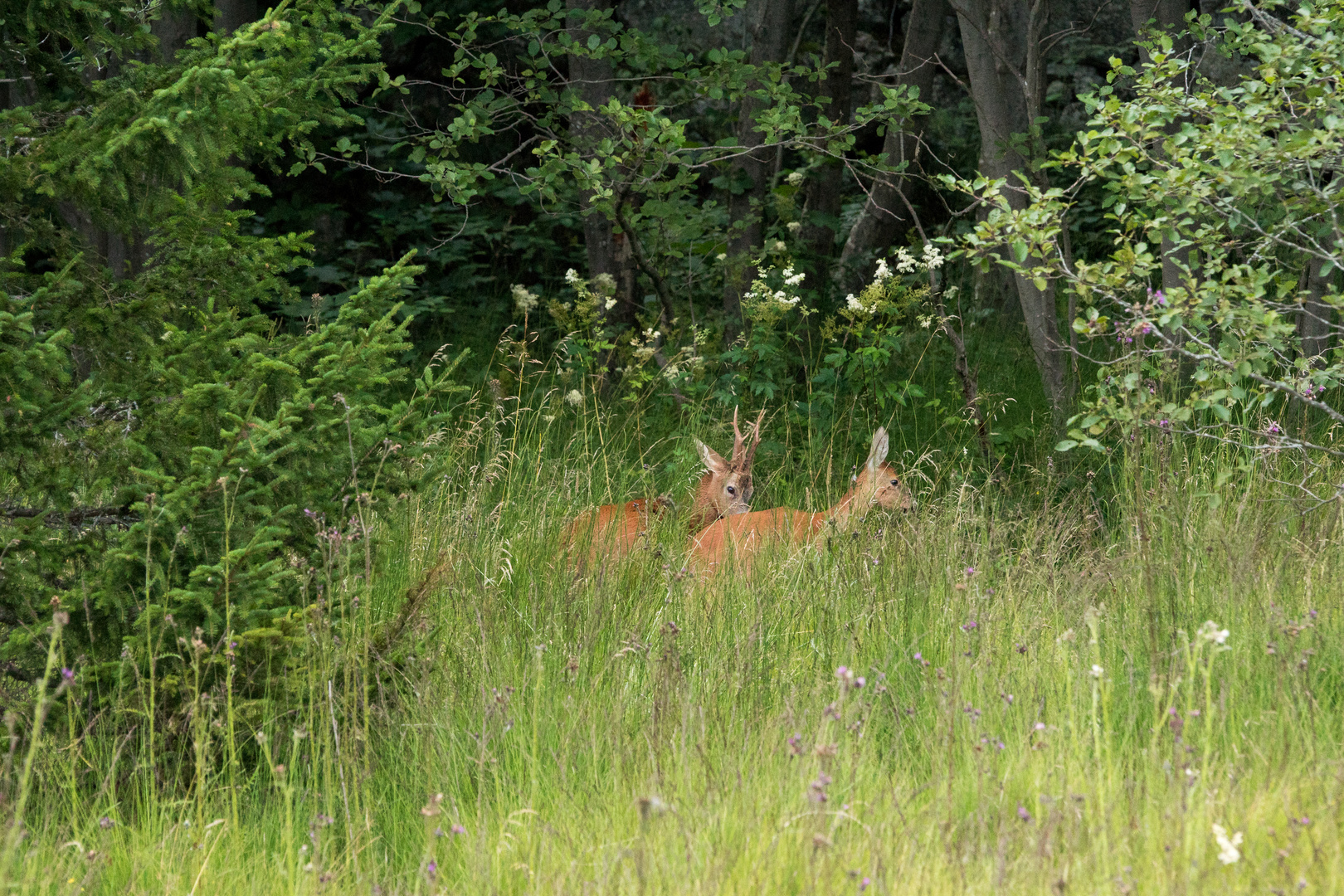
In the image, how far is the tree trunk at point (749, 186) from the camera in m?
7.60

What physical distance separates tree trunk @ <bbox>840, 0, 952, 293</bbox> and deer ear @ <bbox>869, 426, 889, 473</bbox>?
12.4ft

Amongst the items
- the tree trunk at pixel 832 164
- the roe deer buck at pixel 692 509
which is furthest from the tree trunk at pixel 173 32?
the tree trunk at pixel 832 164

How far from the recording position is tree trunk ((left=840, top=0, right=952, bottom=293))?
9211 millimetres

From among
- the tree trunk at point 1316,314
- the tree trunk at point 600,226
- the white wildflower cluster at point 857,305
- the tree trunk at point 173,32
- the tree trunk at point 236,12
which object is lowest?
the tree trunk at point 1316,314

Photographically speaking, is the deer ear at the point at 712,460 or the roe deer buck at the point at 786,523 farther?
the deer ear at the point at 712,460

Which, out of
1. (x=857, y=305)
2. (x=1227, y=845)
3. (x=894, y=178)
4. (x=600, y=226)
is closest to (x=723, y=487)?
(x=857, y=305)

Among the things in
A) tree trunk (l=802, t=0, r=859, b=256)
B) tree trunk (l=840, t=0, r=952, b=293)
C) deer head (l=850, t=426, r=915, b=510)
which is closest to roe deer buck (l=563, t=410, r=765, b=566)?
deer head (l=850, t=426, r=915, b=510)

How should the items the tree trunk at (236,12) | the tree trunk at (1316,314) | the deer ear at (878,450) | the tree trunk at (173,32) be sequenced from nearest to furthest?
1. the deer ear at (878,450)
2. the tree trunk at (1316,314)
3. the tree trunk at (173,32)
4. the tree trunk at (236,12)

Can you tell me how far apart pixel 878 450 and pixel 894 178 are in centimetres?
481

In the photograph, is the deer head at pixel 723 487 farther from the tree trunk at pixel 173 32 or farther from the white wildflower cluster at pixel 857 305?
the tree trunk at pixel 173 32

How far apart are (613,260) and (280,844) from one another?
5.92 meters

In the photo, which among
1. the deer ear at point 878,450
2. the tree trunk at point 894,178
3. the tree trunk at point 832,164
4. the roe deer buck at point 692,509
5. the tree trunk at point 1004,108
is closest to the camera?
the roe deer buck at point 692,509

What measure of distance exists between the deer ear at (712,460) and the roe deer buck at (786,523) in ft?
1.60

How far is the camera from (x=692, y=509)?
5.95m
